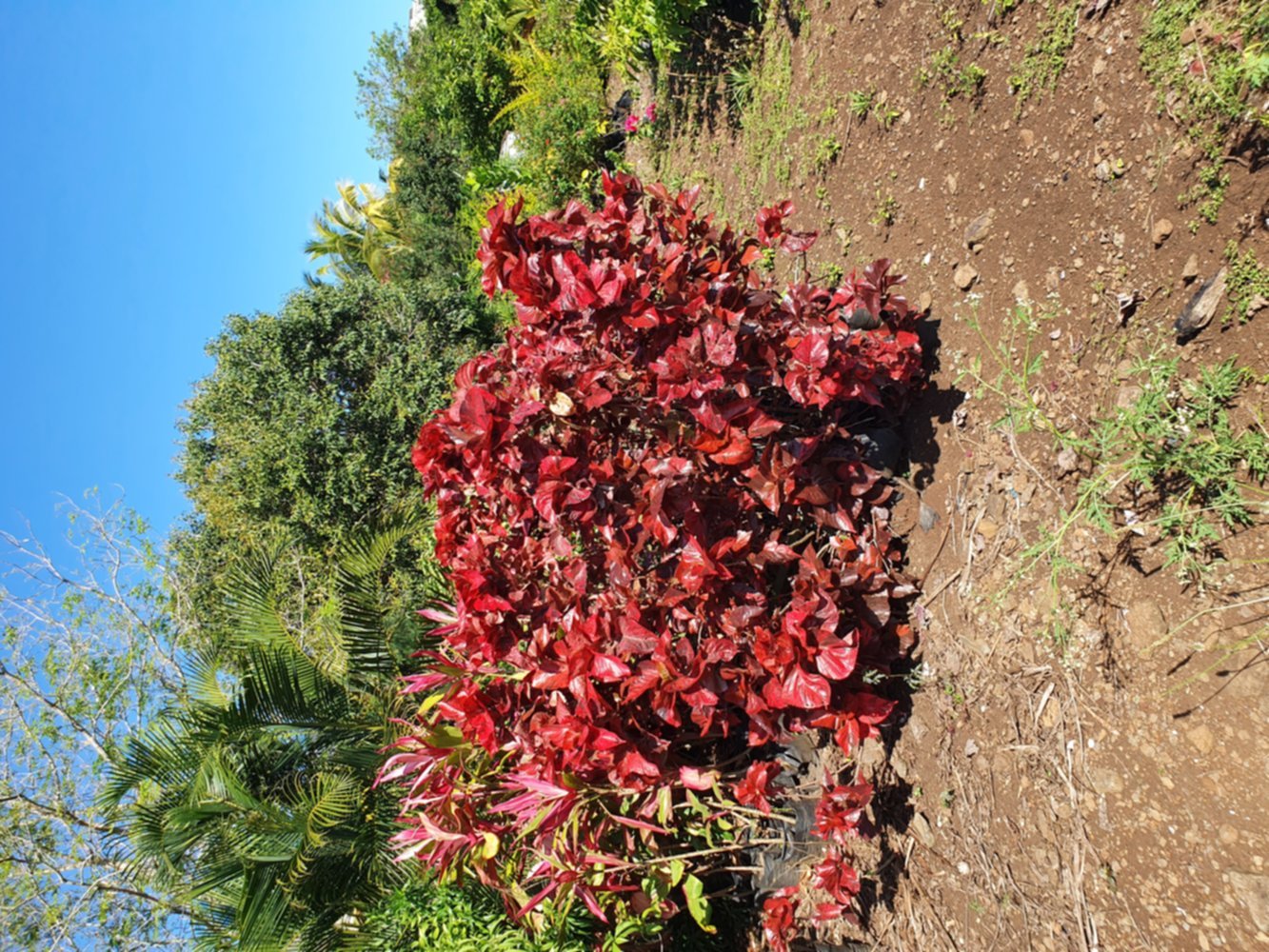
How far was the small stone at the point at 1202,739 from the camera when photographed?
1.66 meters

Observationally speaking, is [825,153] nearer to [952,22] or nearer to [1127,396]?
[952,22]

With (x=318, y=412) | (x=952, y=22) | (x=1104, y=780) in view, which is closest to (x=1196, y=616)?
(x=1104, y=780)

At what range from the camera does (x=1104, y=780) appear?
185 centimetres

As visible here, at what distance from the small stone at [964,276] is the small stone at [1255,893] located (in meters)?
1.76

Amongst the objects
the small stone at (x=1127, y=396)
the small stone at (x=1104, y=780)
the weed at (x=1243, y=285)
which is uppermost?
the weed at (x=1243, y=285)

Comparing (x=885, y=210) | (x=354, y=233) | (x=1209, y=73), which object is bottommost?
(x=1209, y=73)

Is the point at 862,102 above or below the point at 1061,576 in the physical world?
above

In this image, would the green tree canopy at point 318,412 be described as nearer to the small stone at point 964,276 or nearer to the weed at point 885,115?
the weed at point 885,115

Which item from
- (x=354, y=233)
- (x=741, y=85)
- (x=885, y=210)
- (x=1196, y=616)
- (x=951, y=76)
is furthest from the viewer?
(x=354, y=233)

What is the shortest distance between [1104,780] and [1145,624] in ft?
1.31

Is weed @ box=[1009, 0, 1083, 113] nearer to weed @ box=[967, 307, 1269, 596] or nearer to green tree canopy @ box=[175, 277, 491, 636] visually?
weed @ box=[967, 307, 1269, 596]

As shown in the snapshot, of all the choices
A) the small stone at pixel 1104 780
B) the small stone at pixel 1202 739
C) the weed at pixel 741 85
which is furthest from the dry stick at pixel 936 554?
the weed at pixel 741 85

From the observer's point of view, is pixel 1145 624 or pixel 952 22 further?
pixel 952 22

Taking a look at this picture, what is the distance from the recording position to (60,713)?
7734 millimetres
